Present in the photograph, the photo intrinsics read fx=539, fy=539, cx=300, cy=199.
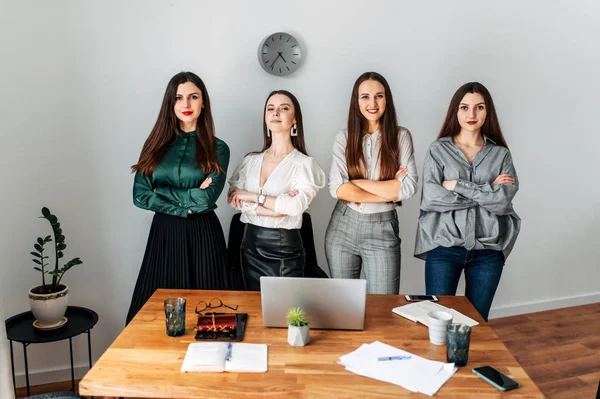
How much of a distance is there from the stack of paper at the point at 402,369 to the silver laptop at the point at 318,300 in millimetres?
162

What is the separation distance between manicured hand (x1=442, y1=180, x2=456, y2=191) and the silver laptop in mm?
1079

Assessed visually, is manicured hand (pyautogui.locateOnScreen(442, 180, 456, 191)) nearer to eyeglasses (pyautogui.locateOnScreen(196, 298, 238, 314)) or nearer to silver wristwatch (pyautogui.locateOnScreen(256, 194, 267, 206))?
silver wristwatch (pyautogui.locateOnScreen(256, 194, 267, 206))

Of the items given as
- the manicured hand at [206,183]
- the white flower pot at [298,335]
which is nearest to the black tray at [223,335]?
the white flower pot at [298,335]

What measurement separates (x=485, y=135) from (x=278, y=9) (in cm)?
152

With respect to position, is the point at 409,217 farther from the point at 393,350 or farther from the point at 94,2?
the point at 94,2

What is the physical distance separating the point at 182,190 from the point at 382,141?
3.62 ft

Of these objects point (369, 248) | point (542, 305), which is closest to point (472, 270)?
point (369, 248)

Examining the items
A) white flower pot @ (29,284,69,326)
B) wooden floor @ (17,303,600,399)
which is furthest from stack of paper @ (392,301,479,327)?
white flower pot @ (29,284,69,326)

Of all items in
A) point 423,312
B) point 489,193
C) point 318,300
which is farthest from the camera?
point 489,193

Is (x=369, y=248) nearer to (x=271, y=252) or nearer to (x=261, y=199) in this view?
(x=271, y=252)

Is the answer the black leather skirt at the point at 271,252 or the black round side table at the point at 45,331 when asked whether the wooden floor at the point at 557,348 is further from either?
the black leather skirt at the point at 271,252

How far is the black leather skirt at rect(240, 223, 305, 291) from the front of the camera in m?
2.88

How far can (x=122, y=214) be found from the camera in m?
Result: 3.36

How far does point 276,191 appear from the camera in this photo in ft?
9.36
